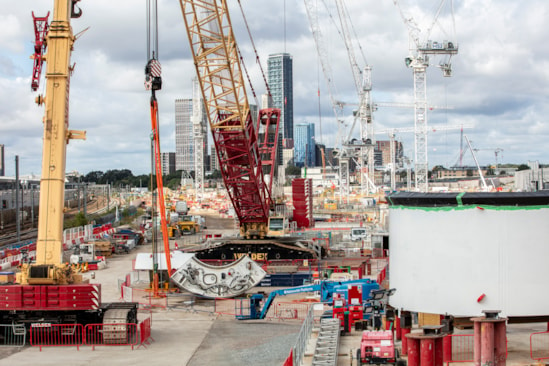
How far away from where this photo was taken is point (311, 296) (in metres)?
34.9

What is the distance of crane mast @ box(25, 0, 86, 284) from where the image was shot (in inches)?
958

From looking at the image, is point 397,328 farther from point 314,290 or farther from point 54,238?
point 54,238

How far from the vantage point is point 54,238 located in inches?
959

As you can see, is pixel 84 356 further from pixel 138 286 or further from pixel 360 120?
pixel 360 120

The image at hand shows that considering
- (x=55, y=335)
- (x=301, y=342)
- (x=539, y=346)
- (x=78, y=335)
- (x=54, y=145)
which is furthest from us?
(x=78, y=335)

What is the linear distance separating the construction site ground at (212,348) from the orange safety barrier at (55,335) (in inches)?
22.0

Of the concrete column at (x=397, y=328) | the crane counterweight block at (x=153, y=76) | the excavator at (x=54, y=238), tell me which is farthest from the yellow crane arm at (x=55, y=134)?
the concrete column at (x=397, y=328)

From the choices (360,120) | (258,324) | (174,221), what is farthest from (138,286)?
(360,120)

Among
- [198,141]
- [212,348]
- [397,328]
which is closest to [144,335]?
[212,348]

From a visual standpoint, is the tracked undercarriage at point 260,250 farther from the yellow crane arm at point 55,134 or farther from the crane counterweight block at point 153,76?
the yellow crane arm at point 55,134

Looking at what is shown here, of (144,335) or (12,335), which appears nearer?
(12,335)

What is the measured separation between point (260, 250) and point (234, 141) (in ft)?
27.4

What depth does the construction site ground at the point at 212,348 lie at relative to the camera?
845 inches

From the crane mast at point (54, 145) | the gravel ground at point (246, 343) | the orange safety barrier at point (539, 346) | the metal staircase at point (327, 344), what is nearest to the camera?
the orange safety barrier at point (539, 346)
